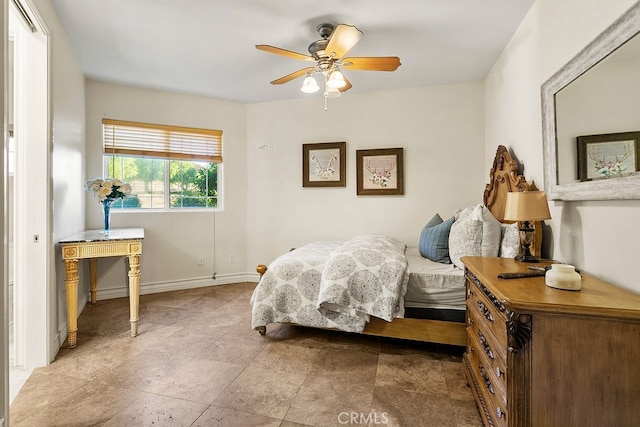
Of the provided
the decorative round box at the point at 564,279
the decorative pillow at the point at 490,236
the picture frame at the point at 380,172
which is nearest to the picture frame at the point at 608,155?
the decorative round box at the point at 564,279

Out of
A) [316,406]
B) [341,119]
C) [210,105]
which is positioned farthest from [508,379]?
[210,105]

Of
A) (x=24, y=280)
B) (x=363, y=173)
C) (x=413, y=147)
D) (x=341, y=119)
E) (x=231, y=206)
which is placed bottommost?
(x=24, y=280)

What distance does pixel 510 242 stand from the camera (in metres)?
2.18

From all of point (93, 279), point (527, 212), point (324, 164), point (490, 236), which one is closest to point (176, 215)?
point (93, 279)

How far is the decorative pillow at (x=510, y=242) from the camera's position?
6.87 ft

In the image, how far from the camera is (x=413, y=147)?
12.8 ft

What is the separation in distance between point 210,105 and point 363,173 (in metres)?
2.26

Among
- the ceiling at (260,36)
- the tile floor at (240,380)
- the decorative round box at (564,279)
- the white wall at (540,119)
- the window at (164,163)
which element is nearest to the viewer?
the decorative round box at (564,279)

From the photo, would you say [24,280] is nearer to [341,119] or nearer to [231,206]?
[231,206]

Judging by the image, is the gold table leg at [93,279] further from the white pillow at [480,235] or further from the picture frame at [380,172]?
the white pillow at [480,235]

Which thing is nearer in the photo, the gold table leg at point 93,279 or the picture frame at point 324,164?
the gold table leg at point 93,279

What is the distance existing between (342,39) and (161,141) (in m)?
2.86

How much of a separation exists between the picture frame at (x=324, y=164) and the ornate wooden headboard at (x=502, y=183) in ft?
5.64

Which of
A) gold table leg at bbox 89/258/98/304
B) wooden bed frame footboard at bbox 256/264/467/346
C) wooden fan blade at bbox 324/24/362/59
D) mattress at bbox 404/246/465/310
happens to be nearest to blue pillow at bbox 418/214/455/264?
mattress at bbox 404/246/465/310
